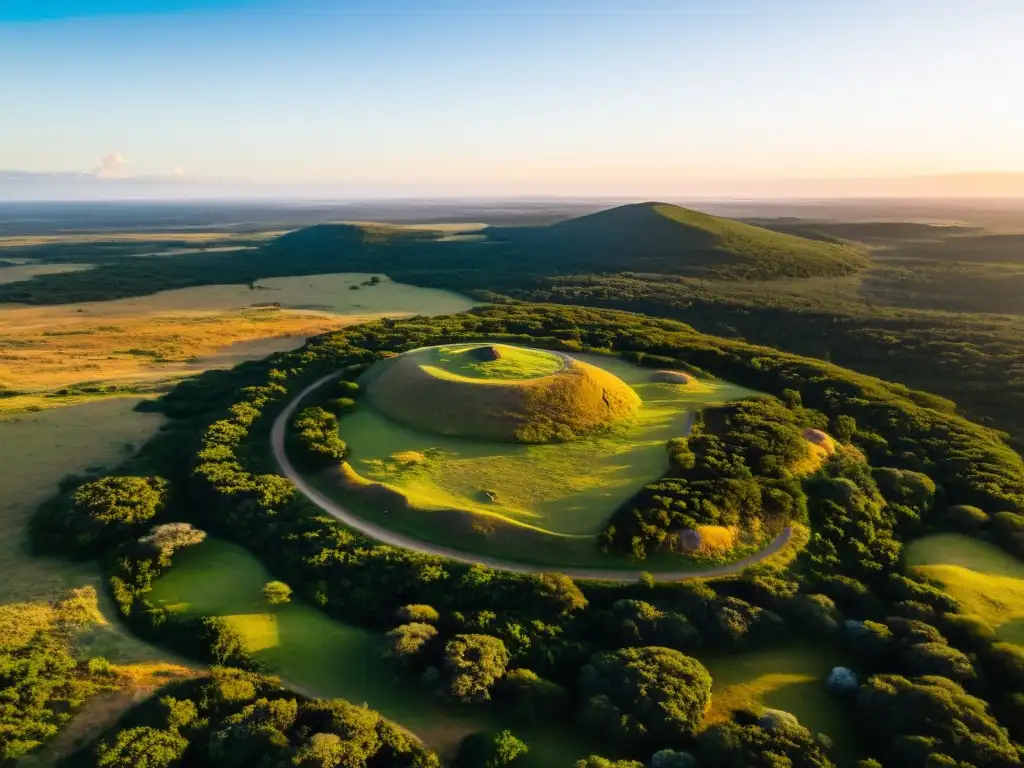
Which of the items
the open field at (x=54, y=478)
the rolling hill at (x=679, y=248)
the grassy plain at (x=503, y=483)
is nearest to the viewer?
the open field at (x=54, y=478)

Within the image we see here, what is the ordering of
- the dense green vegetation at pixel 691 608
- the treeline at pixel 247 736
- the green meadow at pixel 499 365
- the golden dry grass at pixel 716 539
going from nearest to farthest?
the treeline at pixel 247 736 → the dense green vegetation at pixel 691 608 → the golden dry grass at pixel 716 539 → the green meadow at pixel 499 365

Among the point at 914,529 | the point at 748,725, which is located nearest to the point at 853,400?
the point at 914,529

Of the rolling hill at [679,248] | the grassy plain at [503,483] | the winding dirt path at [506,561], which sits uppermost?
the rolling hill at [679,248]

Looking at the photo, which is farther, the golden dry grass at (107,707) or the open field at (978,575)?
the open field at (978,575)

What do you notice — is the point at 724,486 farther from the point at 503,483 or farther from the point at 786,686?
the point at 503,483

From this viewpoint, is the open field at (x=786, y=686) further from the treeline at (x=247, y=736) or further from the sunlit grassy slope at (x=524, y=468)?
the treeline at (x=247, y=736)

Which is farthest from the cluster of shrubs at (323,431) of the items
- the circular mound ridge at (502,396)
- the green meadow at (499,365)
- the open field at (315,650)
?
the open field at (315,650)

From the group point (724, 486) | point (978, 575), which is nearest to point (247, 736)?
point (724, 486)

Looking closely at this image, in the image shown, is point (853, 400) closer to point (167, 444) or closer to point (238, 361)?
point (167, 444)

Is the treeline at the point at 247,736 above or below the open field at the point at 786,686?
above
